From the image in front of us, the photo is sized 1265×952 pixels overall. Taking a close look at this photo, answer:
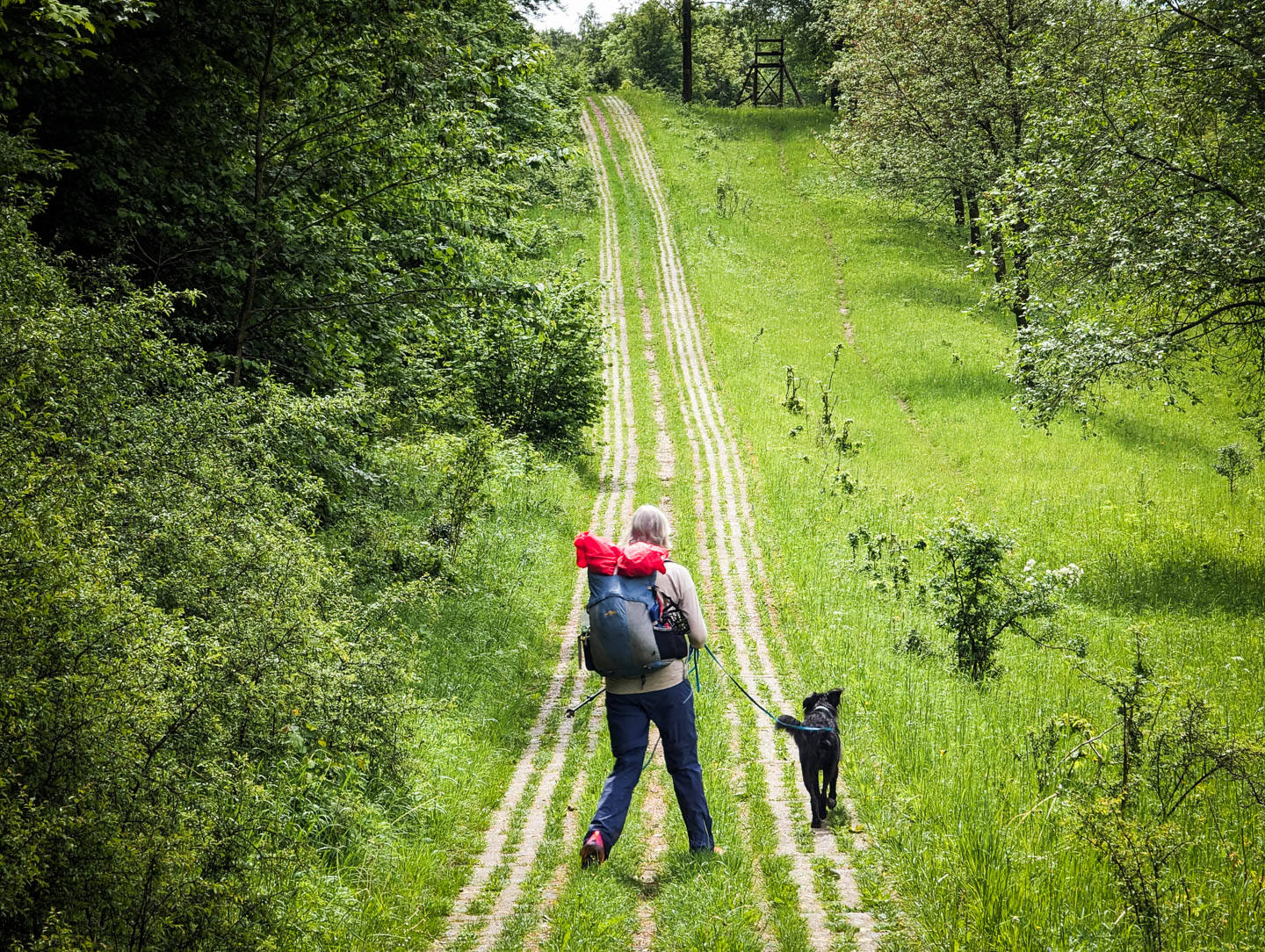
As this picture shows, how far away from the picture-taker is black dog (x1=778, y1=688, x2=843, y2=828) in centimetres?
629

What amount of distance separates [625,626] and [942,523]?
32.8 feet

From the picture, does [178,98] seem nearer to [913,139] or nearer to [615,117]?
[913,139]

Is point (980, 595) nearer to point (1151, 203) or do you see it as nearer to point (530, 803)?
point (530, 803)

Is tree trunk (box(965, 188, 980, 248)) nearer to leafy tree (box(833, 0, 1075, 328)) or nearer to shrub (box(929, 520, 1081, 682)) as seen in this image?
leafy tree (box(833, 0, 1075, 328))

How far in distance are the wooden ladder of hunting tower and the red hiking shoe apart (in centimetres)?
6112

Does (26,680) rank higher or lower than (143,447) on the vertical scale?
lower

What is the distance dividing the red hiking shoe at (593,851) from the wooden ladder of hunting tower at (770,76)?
201ft

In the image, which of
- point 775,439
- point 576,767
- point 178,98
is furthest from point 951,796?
point 775,439

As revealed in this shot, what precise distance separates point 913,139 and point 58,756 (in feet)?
101

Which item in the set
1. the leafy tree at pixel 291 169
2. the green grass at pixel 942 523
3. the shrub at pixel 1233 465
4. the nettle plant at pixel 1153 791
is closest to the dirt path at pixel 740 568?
the green grass at pixel 942 523

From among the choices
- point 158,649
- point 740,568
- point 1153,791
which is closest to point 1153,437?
point 740,568

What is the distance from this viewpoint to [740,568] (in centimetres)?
1340

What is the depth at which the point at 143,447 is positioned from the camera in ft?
19.7

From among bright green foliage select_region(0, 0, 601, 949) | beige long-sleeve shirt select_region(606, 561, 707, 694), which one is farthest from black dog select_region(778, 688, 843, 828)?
bright green foliage select_region(0, 0, 601, 949)
